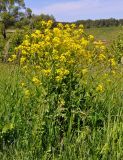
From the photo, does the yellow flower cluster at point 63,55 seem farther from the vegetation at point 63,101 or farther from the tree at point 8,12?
the tree at point 8,12

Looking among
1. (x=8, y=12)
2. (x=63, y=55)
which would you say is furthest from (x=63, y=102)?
(x=8, y=12)

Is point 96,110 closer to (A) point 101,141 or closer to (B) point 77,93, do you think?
(B) point 77,93

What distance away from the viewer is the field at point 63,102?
451 cm

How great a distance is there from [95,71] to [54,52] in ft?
2.22

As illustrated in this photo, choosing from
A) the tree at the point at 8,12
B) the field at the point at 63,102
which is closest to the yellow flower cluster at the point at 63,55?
the field at the point at 63,102

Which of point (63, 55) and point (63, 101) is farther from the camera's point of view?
point (63, 55)

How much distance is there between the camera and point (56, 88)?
5.02m

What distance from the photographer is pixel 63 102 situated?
4914mm

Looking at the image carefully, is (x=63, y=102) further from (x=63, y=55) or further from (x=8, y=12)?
(x=8, y=12)

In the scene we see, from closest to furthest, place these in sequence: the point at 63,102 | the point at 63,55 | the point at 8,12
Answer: the point at 63,102 → the point at 63,55 → the point at 8,12

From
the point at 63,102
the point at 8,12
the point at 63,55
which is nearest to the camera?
the point at 63,102

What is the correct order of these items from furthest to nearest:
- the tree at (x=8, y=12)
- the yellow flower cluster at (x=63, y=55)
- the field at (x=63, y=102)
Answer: the tree at (x=8, y=12) < the yellow flower cluster at (x=63, y=55) < the field at (x=63, y=102)

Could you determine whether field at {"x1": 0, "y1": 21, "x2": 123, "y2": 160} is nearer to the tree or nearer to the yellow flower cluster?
the yellow flower cluster

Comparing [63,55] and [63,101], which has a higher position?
[63,55]
